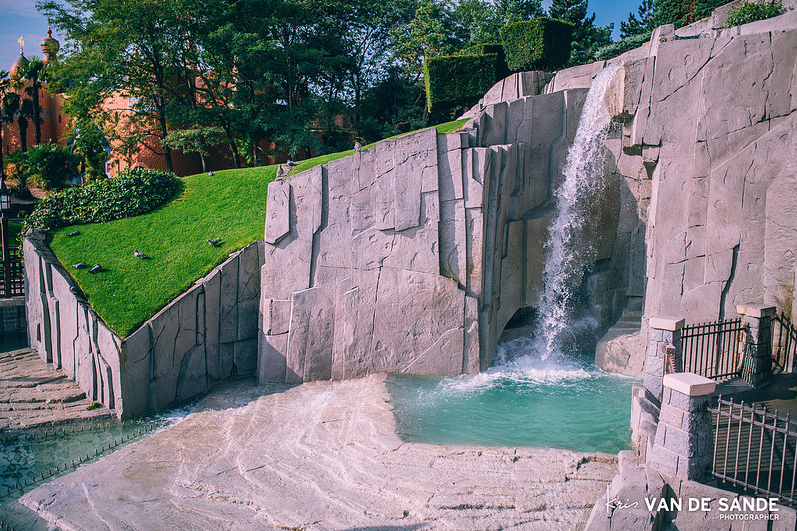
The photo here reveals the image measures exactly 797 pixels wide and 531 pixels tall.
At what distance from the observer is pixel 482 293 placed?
1158 cm

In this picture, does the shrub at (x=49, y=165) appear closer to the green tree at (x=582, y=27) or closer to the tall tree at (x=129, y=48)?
the tall tree at (x=129, y=48)

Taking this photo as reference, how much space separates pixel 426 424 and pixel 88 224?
10483 mm

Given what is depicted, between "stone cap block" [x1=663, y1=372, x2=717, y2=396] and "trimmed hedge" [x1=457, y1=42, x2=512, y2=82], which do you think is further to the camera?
"trimmed hedge" [x1=457, y1=42, x2=512, y2=82]

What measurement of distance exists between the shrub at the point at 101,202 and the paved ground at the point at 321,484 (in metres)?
7.38

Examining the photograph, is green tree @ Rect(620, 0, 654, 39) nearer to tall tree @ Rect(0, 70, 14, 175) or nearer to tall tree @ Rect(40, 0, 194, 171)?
tall tree @ Rect(40, 0, 194, 171)

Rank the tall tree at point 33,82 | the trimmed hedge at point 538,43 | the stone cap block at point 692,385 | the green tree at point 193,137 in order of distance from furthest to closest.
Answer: the tall tree at point 33,82, the green tree at point 193,137, the trimmed hedge at point 538,43, the stone cap block at point 692,385

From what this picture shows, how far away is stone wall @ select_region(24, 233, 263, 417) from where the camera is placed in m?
10.1

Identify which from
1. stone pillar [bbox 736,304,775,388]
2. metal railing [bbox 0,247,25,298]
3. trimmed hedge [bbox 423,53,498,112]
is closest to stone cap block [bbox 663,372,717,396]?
stone pillar [bbox 736,304,775,388]

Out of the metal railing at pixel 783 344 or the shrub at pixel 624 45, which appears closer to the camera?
the metal railing at pixel 783 344

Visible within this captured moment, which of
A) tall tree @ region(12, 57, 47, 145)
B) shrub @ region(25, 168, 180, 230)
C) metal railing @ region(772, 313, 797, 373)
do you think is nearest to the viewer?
metal railing @ region(772, 313, 797, 373)

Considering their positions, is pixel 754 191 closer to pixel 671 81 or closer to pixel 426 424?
pixel 671 81

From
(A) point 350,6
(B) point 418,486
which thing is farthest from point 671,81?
(A) point 350,6

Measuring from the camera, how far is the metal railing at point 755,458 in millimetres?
5344

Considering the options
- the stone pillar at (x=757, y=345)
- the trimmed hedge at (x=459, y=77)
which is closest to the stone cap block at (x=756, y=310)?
the stone pillar at (x=757, y=345)
